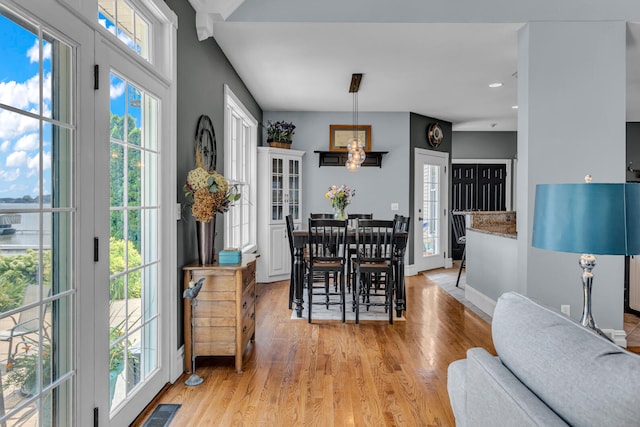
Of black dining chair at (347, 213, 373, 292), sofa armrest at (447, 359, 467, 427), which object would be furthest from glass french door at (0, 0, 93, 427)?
black dining chair at (347, 213, 373, 292)

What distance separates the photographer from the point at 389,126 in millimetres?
6867

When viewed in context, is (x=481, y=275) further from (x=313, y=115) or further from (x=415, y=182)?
(x=313, y=115)

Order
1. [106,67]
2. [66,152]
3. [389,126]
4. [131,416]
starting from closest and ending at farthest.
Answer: [66,152], [106,67], [131,416], [389,126]

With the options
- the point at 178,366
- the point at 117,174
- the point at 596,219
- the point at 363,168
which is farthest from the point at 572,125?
the point at 363,168

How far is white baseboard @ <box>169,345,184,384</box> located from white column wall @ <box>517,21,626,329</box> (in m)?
2.69

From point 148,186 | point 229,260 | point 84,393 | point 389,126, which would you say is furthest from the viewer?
point 389,126

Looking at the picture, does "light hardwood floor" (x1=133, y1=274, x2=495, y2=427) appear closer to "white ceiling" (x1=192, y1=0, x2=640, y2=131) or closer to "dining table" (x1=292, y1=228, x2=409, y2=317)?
"dining table" (x1=292, y1=228, x2=409, y2=317)

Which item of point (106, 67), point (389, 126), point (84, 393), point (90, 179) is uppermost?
point (389, 126)

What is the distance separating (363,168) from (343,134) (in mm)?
650

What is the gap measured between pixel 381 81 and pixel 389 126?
1.79 meters

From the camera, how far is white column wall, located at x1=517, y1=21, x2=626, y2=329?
3.36m

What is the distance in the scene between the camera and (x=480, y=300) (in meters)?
4.75

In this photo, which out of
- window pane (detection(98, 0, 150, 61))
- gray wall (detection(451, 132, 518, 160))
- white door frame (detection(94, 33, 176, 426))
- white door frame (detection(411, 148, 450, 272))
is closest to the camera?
white door frame (detection(94, 33, 176, 426))

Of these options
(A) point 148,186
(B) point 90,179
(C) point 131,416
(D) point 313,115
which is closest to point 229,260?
(A) point 148,186
